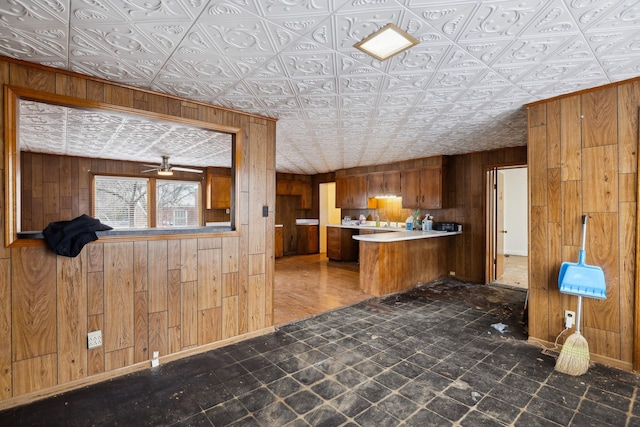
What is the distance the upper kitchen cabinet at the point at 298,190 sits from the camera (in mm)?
8367

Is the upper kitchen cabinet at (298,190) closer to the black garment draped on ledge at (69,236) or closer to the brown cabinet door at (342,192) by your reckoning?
the brown cabinet door at (342,192)

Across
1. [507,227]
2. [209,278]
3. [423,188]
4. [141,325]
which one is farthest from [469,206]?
[141,325]

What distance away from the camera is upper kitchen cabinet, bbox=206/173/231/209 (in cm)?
708

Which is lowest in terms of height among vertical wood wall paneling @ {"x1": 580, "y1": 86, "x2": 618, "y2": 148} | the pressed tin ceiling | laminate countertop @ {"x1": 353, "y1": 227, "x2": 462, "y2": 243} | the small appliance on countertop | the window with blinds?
laminate countertop @ {"x1": 353, "y1": 227, "x2": 462, "y2": 243}

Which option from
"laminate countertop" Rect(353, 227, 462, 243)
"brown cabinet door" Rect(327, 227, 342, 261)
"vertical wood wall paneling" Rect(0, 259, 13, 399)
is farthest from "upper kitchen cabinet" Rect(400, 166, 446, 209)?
"vertical wood wall paneling" Rect(0, 259, 13, 399)

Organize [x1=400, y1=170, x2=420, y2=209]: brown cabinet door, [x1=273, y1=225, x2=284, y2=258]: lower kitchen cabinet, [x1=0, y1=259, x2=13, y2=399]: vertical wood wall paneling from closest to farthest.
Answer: [x1=0, y1=259, x2=13, y2=399]: vertical wood wall paneling → [x1=400, y1=170, x2=420, y2=209]: brown cabinet door → [x1=273, y1=225, x2=284, y2=258]: lower kitchen cabinet

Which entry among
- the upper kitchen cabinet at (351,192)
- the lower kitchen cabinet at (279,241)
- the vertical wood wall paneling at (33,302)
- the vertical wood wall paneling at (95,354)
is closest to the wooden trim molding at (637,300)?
the vertical wood wall paneling at (95,354)

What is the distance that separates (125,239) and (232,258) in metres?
0.97

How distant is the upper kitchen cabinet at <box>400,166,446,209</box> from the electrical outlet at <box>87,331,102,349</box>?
5.38m

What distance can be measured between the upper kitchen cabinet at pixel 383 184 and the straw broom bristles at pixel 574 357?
4.24 m

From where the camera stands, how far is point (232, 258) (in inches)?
121

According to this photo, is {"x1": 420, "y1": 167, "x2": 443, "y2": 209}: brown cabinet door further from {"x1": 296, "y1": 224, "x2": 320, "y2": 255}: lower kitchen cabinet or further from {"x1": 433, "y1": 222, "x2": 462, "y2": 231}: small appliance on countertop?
{"x1": 296, "y1": 224, "x2": 320, "y2": 255}: lower kitchen cabinet

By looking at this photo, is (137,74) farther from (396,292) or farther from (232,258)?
(396,292)

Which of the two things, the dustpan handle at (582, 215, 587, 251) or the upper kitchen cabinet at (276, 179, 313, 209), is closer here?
the dustpan handle at (582, 215, 587, 251)
